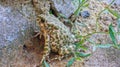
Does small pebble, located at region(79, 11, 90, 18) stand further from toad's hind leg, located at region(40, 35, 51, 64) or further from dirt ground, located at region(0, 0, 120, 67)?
toad's hind leg, located at region(40, 35, 51, 64)

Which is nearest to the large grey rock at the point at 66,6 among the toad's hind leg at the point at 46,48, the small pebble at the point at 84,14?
the small pebble at the point at 84,14

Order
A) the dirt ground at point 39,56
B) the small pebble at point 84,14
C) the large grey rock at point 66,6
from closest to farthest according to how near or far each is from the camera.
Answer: the dirt ground at point 39,56, the large grey rock at point 66,6, the small pebble at point 84,14

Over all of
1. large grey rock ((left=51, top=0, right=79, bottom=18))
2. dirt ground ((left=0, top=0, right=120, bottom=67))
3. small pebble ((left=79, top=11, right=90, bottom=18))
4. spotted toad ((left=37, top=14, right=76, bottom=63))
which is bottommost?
dirt ground ((left=0, top=0, right=120, bottom=67))

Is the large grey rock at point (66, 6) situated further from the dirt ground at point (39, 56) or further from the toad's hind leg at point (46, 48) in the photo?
the toad's hind leg at point (46, 48)

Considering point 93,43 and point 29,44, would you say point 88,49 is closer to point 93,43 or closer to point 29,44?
point 93,43

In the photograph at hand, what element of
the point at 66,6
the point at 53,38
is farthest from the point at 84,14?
the point at 53,38

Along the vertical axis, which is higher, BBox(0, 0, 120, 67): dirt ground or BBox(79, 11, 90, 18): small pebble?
BBox(79, 11, 90, 18): small pebble

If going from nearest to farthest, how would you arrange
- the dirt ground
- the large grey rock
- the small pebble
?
the dirt ground
the large grey rock
the small pebble

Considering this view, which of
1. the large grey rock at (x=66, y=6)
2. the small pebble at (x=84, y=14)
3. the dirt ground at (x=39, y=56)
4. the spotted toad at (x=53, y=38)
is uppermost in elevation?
the large grey rock at (x=66, y=6)

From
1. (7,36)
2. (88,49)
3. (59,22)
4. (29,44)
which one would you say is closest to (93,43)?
(88,49)

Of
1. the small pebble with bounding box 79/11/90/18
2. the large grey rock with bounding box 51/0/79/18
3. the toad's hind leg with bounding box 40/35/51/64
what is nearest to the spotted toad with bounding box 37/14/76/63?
the toad's hind leg with bounding box 40/35/51/64
